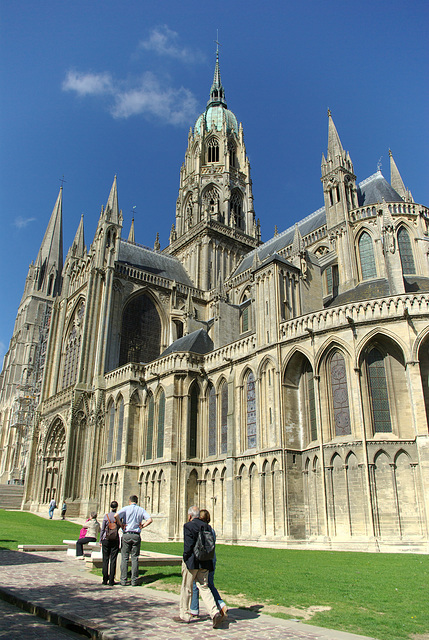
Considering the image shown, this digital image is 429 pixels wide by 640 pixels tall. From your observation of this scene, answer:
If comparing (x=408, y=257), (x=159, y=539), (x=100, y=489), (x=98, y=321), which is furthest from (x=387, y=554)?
(x=98, y=321)

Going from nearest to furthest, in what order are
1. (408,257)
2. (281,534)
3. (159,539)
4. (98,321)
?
1. (281,534)
2. (159,539)
3. (408,257)
4. (98,321)

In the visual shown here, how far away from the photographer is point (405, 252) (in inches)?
1155

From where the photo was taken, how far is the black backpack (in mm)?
6953

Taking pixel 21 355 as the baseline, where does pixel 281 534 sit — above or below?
below

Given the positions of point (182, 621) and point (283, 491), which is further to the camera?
point (283, 491)

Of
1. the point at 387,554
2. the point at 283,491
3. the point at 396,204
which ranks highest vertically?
the point at 396,204

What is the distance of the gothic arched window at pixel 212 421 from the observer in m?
27.9

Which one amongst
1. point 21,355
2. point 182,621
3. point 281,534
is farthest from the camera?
point 21,355

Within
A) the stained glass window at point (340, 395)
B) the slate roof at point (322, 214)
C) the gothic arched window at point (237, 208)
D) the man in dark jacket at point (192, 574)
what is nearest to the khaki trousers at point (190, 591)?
the man in dark jacket at point (192, 574)

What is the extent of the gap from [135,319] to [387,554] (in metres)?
26.4

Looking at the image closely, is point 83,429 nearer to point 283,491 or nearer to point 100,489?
point 100,489

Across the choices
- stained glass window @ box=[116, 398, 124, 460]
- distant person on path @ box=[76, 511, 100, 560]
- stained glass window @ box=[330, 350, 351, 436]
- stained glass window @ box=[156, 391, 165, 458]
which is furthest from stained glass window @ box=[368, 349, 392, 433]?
stained glass window @ box=[116, 398, 124, 460]

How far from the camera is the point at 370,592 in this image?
899 cm

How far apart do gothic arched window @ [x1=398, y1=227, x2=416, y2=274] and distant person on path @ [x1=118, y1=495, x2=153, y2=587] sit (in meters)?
23.7
